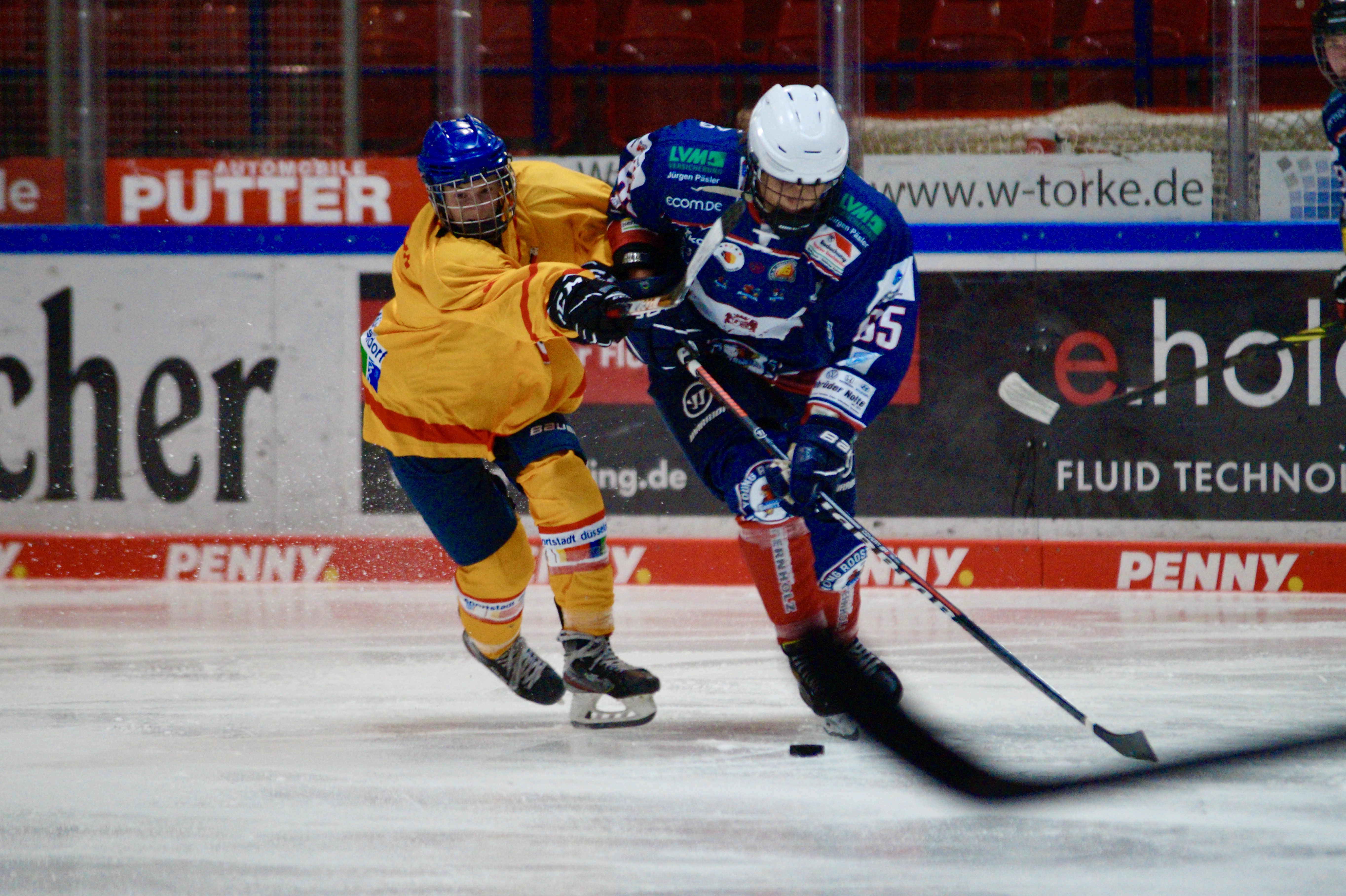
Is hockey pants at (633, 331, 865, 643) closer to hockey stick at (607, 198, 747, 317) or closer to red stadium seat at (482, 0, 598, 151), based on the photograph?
hockey stick at (607, 198, 747, 317)

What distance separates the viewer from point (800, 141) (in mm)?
2553

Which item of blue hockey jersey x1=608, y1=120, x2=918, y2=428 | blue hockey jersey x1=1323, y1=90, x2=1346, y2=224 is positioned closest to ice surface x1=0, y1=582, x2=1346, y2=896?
blue hockey jersey x1=608, y1=120, x2=918, y2=428

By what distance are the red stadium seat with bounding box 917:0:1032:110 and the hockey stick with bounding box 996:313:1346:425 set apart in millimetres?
979

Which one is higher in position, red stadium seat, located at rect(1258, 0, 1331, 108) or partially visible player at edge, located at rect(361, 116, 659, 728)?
red stadium seat, located at rect(1258, 0, 1331, 108)

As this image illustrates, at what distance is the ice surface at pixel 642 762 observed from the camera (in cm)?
210

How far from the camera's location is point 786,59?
5461mm

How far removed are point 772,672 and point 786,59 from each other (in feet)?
9.34

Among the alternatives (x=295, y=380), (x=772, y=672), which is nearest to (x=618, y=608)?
(x=772, y=672)

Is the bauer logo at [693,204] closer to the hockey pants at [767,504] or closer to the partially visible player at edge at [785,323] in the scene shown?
the partially visible player at edge at [785,323]

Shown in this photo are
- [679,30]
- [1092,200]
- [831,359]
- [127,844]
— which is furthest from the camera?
[679,30]

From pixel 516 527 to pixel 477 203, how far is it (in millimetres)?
722

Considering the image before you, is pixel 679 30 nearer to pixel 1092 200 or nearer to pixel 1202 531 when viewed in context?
pixel 1092 200

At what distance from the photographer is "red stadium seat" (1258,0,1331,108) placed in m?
4.59

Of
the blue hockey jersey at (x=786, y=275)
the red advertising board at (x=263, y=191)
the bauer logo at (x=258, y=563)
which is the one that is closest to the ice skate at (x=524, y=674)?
the blue hockey jersey at (x=786, y=275)
